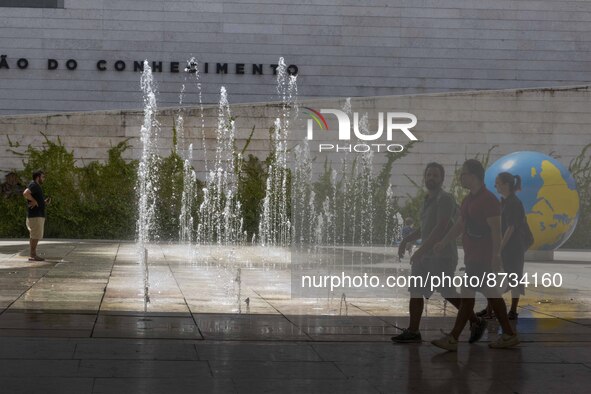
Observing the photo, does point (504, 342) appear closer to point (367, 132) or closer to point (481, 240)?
point (481, 240)

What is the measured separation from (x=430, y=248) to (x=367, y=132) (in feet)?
5.92

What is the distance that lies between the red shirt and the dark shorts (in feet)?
0.99

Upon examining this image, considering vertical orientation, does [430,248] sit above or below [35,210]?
below

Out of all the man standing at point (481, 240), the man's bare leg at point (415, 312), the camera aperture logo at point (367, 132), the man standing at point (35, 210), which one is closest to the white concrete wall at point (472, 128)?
the camera aperture logo at point (367, 132)

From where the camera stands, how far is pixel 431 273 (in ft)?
30.4

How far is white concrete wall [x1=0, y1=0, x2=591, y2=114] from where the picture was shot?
37062 millimetres

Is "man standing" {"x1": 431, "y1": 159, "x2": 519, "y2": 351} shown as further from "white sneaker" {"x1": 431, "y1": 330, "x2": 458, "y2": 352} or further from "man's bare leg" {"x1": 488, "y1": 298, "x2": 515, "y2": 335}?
"white sneaker" {"x1": 431, "y1": 330, "x2": 458, "y2": 352}

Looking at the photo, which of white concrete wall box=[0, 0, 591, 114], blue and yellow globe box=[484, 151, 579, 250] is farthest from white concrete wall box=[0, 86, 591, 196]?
white concrete wall box=[0, 0, 591, 114]

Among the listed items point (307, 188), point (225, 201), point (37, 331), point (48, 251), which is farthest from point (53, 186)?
point (37, 331)

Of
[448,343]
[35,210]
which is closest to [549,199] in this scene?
[448,343]

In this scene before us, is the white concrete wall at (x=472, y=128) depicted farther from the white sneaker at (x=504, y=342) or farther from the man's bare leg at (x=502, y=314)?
the white sneaker at (x=504, y=342)

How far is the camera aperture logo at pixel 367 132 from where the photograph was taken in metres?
10.5

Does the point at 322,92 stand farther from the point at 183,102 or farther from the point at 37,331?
the point at 37,331

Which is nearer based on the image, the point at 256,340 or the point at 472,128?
the point at 256,340
